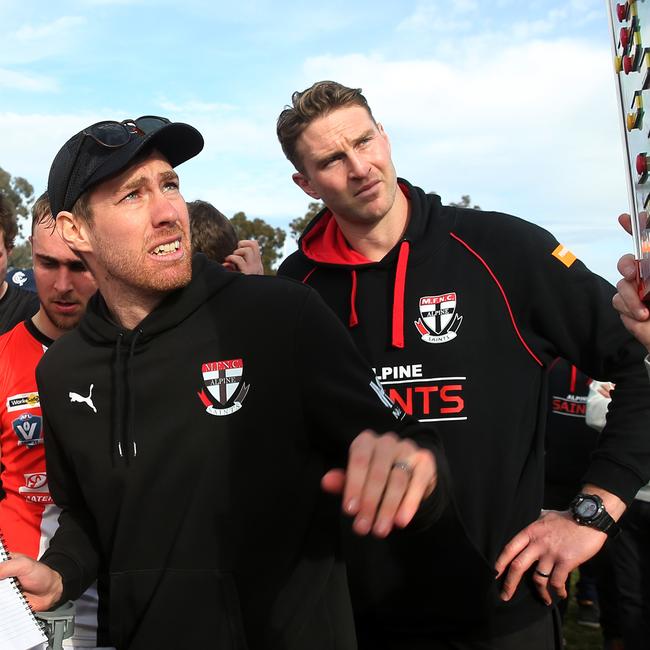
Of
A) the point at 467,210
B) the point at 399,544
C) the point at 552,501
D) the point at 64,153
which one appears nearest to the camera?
the point at 64,153

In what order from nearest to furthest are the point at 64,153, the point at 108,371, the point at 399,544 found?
the point at 108,371
the point at 64,153
the point at 399,544

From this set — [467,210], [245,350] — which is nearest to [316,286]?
[467,210]

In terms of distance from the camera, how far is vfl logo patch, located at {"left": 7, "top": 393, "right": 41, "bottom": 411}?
332cm

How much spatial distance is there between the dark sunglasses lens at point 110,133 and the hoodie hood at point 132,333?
43 centimetres

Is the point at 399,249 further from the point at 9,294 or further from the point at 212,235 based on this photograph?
the point at 9,294

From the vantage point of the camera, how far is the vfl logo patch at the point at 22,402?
131 inches

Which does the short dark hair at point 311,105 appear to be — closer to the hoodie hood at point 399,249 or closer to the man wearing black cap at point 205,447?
the hoodie hood at point 399,249

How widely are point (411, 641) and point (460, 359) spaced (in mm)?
1024

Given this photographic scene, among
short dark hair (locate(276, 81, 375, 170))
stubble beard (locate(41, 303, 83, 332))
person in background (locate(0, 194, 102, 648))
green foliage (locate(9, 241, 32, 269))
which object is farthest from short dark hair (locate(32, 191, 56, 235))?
A: green foliage (locate(9, 241, 32, 269))

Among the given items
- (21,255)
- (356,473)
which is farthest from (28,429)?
(21,255)

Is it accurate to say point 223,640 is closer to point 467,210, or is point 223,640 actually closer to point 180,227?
point 180,227

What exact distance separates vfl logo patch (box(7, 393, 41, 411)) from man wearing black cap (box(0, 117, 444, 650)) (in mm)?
720

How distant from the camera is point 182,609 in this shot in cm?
232

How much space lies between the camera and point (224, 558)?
2320mm
